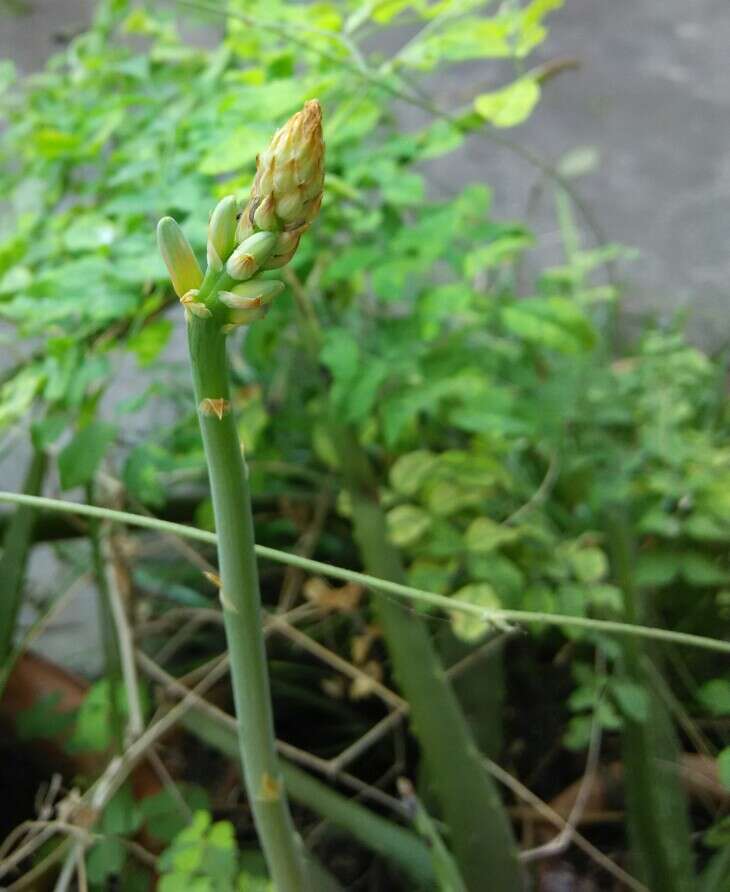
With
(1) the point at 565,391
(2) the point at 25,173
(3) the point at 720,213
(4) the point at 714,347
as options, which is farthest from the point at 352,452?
(3) the point at 720,213

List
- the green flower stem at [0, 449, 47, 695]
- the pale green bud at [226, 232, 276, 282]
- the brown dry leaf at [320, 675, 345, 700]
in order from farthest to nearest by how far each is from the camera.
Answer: the brown dry leaf at [320, 675, 345, 700] → the green flower stem at [0, 449, 47, 695] → the pale green bud at [226, 232, 276, 282]

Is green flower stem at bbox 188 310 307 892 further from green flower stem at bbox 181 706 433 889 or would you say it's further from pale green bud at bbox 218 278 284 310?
green flower stem at bbox 181 706 433 889

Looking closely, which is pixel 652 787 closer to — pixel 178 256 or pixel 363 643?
pixel 363 643

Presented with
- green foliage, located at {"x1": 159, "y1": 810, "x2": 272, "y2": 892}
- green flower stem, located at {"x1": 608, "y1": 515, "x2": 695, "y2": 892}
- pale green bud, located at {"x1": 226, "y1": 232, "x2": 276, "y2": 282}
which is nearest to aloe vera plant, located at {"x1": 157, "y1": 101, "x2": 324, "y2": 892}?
pale green bud, located at {"x1": 226, "y1": 232, "x2": 276, "y2": 282}

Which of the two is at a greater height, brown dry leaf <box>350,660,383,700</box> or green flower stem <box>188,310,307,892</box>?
green flower stem <box>188,310,307,892</box>

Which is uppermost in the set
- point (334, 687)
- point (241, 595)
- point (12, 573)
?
point (241, 595)

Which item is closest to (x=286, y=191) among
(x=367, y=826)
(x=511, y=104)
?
(x=511, y=104)

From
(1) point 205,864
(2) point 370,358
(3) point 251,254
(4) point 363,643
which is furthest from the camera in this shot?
(4) point 363,643
